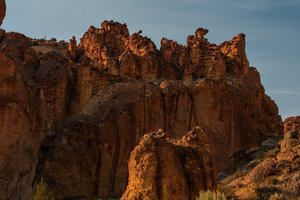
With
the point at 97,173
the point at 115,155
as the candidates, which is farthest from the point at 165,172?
the point at 115,155

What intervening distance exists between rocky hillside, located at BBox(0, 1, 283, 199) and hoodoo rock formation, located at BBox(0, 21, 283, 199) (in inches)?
3.0

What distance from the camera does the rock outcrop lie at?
1559 centimetres

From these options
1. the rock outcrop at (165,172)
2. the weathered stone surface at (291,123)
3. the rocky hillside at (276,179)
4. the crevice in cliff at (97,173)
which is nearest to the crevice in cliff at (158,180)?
the rock outcrop at (165,172)

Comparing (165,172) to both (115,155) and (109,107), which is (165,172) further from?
(109,107)

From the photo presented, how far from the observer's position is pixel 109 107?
33.5 m

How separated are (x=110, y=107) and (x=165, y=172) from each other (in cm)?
1794

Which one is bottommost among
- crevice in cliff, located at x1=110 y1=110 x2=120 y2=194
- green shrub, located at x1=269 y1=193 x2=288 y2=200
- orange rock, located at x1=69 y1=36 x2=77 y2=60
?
green shrub, located at x1=269 y1=193 x2=288 y2=200

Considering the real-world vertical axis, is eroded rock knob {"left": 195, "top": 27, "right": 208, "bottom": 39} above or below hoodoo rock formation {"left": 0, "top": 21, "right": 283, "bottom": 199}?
above

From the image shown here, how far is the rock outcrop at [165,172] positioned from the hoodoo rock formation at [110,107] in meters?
8.94

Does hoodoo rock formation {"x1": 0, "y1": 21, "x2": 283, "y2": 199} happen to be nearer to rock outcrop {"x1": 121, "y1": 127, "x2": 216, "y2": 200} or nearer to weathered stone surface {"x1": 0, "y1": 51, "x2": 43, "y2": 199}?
weathered stone surface {"x1": 0, "y1": 51, "x2": 43, "y2": 199}

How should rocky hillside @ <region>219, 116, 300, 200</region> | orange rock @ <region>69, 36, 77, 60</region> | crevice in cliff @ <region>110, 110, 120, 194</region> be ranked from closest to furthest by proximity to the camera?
rocky hillside @ <region>219, 116, 300, 200</region>, crevice in cliff @ <region>110, 110, 120, 194</region>, orange rock @ <region>69, 36, 77, 60</region>

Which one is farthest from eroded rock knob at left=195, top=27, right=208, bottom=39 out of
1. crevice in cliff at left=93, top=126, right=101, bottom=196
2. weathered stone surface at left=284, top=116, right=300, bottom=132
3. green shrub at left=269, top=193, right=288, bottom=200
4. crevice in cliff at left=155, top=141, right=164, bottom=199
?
crevice in cliff at left=155, top=141, right=164, bottom=199

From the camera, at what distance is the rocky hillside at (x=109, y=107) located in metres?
23.4

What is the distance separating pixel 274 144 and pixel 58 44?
37.2 meters
